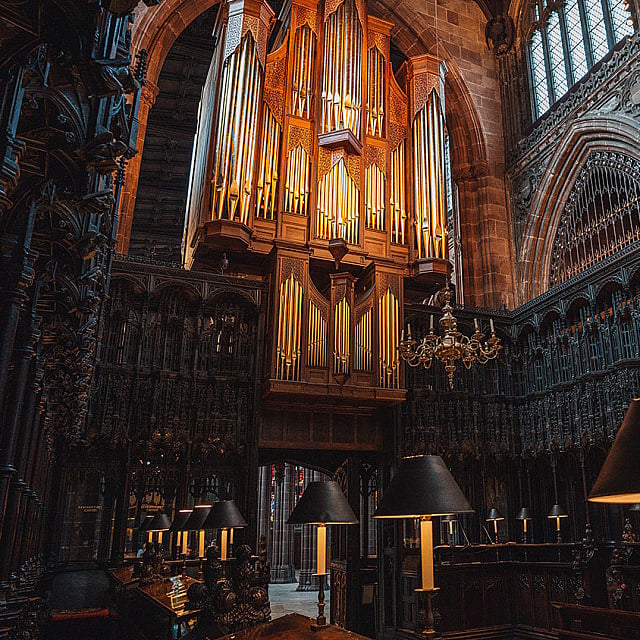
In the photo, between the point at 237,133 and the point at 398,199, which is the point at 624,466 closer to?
the point at 237,133

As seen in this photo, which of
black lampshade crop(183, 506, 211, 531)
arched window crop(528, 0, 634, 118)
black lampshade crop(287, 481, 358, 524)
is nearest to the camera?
black lampshade crop(287, 481, 358, 524)

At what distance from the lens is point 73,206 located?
473cm

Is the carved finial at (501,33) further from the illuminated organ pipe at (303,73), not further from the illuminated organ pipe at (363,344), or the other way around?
the illuminated organ pipe at (363,344)

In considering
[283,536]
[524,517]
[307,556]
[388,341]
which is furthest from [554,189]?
[283,536]

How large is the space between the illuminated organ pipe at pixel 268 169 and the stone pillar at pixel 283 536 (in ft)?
40.0

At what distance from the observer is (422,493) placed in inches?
100

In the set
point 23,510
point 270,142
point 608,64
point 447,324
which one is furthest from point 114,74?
point 608,64

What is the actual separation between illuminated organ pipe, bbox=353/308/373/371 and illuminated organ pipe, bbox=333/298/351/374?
15 centimetres

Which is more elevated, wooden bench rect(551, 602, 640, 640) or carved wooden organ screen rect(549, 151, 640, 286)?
carved wooden organ screen rect(549, 151, 640, 286)

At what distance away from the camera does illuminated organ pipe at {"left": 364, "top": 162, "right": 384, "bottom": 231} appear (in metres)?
12.2

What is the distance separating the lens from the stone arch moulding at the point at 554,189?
40.9 ft

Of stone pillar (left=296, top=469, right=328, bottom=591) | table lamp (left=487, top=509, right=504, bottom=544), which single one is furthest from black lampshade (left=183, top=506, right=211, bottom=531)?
stone pillar (left=296, top=469, right=328, bottom=591)

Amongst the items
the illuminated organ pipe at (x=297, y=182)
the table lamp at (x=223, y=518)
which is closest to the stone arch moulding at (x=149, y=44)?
the illuminated organ pipe at (x=297, y=182)

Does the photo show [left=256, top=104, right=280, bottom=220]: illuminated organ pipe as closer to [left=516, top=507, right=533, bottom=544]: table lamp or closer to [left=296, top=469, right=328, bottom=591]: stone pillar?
[left=516, top=507, right=533, bottom=544]: table lamp
